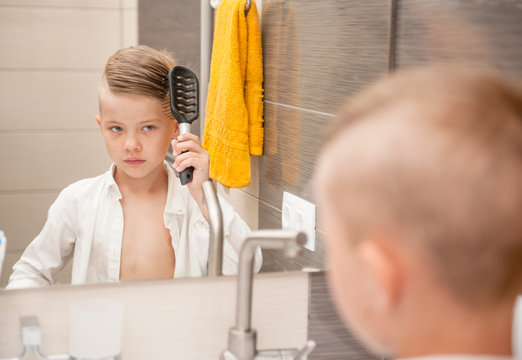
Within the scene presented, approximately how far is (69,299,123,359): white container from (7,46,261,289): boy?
0.07m

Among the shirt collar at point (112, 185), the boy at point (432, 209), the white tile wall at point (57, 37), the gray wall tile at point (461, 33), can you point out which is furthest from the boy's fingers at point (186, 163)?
the boy at point (432, 209)

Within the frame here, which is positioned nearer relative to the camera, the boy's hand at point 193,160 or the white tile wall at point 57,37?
the white tile wall at point 57,37

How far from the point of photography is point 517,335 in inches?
40.7

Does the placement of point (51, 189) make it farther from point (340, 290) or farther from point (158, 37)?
point (340, 290)

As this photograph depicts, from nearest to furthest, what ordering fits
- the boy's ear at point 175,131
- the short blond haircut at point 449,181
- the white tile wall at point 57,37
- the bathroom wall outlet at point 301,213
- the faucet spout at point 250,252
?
the short blond haircut at point 449,181 → the faucet spout at point 250,252 → the white tile wall at point 57,37 → the boy's ear at point 175,131 → the bathroom wall outlet at point 301,213

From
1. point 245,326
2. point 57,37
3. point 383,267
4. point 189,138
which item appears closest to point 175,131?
point 189,138

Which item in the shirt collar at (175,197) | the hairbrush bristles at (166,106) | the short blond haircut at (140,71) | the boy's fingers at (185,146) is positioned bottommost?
the shirt collar at (175,197)

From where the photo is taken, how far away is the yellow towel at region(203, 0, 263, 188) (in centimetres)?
122

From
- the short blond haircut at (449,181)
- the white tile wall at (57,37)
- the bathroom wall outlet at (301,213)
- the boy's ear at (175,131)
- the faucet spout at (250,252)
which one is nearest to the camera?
the short blond haircut at (449,181)

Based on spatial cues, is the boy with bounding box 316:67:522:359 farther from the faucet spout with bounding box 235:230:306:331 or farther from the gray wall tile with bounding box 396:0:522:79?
the gray wall tile with bounding box 396:0:522:79

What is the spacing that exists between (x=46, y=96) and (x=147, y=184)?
9.0 inches

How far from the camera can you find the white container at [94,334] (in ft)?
3.56

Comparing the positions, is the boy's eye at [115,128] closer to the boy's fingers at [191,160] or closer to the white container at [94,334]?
the boy's fingers at [191,160]

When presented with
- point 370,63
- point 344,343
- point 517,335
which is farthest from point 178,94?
point 517,335
